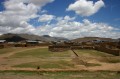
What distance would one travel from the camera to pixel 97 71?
2352 centimetres

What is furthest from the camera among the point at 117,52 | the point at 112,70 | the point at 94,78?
the point at 117,52

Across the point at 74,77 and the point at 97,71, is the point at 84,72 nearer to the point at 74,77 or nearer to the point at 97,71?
the point at 97,71

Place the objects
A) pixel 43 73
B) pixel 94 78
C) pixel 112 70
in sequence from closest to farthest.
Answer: pixel 94 78, pixel 43 73, pixel 112 70

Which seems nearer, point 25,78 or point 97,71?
point 25,78

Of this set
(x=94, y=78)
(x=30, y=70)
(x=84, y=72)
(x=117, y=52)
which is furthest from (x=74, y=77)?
(x=117, y=52)

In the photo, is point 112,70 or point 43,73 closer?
point 43,73

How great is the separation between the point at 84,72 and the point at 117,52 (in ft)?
56.0

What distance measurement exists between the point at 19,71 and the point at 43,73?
2.96 metres

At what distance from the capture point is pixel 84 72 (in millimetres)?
23141

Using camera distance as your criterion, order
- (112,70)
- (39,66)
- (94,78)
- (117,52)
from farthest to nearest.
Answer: (117,52)
(39,66)
(112,70)
(94,78)

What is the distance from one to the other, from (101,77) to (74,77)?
249 cm

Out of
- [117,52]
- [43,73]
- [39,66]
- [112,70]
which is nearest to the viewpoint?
[43,73]

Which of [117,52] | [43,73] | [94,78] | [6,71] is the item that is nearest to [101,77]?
[94,78]

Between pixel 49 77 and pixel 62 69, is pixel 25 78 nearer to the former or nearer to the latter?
pixel 49 77
